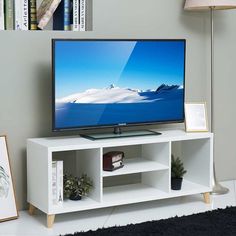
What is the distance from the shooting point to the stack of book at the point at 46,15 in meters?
4.00

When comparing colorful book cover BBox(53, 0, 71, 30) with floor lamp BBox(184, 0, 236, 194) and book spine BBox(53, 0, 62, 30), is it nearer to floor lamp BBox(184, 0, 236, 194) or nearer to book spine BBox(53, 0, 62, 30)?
book spine BBox(53, 0, 62, 30)

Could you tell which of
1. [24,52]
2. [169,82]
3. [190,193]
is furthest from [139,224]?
[24,52]

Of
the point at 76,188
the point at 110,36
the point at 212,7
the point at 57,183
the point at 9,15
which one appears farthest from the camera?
the point at 212,7

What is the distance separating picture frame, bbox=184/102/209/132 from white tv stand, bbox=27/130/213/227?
0.23 feet

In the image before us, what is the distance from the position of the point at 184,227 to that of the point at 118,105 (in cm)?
94

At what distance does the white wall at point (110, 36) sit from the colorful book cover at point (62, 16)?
0.34 ft

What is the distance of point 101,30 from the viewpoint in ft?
14.0

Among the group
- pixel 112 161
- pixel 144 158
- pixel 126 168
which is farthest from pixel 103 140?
pixel 144 158

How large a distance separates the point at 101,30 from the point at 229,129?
4.62 ft

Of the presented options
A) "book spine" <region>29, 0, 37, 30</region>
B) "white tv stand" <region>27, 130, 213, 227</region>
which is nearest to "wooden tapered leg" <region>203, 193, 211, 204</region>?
"white tv stand" <region>27, 130, 213, 227</region>

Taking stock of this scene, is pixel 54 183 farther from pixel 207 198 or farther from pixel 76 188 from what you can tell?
pixel 207 198

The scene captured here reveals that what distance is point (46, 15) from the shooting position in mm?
4078

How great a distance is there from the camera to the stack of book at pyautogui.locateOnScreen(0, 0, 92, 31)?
4004 mm

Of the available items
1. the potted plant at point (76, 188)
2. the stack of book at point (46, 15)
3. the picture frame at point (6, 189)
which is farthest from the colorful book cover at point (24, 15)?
the potted plant at point (76, 188)
